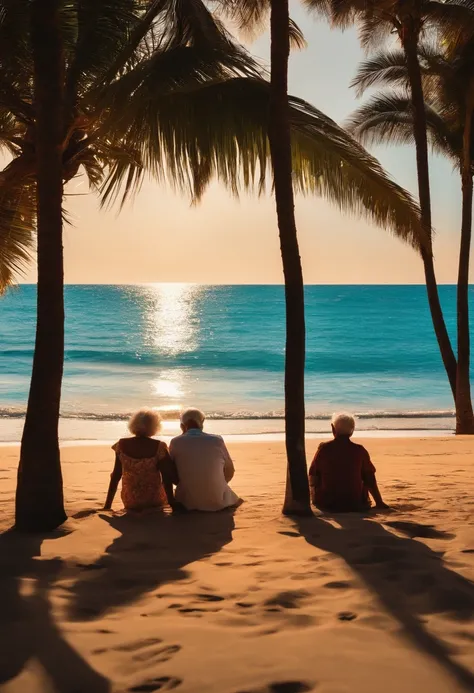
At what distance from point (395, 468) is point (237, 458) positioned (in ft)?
8.19

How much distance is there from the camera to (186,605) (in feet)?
13.5

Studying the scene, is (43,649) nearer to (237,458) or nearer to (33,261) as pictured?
(33,261)

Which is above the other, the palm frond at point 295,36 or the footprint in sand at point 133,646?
the palm frond at point 295,36

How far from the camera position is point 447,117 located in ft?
51.7

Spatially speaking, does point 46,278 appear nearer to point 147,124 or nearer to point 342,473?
point 147,124

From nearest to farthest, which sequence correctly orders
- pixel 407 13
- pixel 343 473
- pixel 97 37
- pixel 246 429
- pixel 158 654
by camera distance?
1. pixel 158 654
2. pixel 97 37
3. pixel 343 473
4. pixel 407 13
5. pixel 246 429

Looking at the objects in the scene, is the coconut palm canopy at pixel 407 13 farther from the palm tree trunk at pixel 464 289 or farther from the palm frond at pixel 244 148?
the palm frond at pixel 244 148

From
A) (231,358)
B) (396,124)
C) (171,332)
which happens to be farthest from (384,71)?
(171,332)

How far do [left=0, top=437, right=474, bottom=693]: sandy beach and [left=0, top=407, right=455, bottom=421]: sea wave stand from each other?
13873mm

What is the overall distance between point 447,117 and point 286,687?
14.7 m

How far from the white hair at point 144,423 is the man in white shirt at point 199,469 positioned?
0.73ft

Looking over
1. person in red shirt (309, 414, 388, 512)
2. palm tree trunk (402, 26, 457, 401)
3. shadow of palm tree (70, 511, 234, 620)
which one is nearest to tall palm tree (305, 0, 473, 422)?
palm tree trunk (402, 26, 457, 401)

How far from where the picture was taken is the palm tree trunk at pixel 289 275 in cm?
637

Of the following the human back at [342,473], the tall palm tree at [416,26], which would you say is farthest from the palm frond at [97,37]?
the tall palm tree at [416,26]
